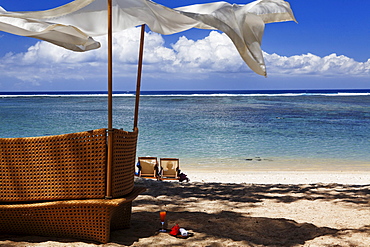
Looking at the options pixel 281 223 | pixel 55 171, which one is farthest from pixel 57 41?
pixel 281 223

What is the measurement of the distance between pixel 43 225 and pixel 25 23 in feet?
5.65

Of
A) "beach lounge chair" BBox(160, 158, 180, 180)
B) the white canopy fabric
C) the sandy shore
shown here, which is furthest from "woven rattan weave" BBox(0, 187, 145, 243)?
"beach lounge chair" BBox(160, 158, 180, 180)

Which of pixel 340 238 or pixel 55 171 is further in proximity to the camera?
pixel 340 238

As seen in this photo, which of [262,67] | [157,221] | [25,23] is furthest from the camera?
[157,221]

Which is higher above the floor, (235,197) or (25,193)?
(25,193)

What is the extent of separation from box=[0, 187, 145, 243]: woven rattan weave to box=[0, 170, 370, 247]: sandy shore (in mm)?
65

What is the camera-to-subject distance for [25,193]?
2.96 metres

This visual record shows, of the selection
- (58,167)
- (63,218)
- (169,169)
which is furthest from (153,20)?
(169,169)

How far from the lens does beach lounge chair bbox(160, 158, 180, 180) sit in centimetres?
820

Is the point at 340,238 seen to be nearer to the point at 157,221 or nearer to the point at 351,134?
the point at 157,221

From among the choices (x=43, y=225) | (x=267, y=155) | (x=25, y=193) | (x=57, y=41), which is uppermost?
(x=57, y=41)

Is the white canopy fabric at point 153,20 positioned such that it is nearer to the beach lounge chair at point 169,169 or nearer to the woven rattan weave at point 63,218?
the woven rattan weave at point 63,218

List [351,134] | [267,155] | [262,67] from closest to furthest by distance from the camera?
[262,67], [267,155], [351,134]

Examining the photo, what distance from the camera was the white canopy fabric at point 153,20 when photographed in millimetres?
2705
